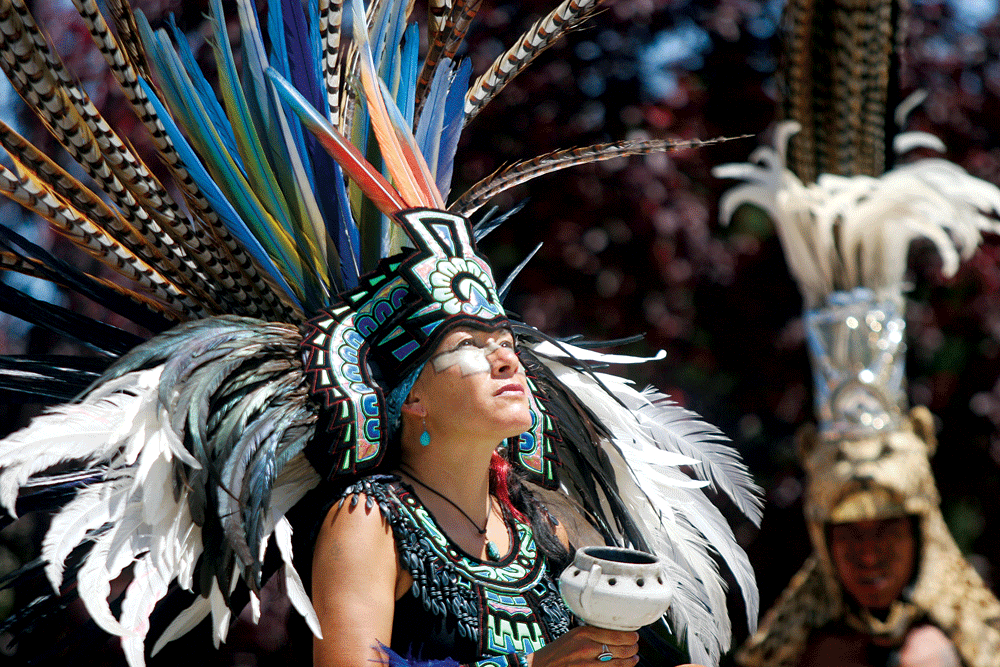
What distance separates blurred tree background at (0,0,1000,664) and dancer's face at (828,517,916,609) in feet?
3.19

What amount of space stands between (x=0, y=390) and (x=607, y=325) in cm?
258

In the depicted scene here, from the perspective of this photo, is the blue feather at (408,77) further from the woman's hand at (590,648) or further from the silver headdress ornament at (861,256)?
the silver headdress ornament at (861,256)


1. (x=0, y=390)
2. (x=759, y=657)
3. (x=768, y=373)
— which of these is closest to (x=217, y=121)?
(x=0, y=390)

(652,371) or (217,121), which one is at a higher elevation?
(217,121)

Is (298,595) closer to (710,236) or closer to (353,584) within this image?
→ (353,584)

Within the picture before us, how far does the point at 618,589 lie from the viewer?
1714 mm

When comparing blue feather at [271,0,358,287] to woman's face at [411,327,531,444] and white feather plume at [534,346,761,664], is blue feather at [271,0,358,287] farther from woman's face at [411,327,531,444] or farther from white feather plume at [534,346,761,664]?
white feather plume at [534,346,761,664]

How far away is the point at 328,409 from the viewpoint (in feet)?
6.44

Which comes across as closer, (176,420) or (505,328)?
(176,420)

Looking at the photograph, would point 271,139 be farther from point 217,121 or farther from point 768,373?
point 768,373

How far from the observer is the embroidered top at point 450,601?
6.28 feet

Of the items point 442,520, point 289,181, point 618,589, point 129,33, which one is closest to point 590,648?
point 618,589

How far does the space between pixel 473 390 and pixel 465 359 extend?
61 millimetres

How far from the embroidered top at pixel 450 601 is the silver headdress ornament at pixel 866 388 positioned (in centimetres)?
166
